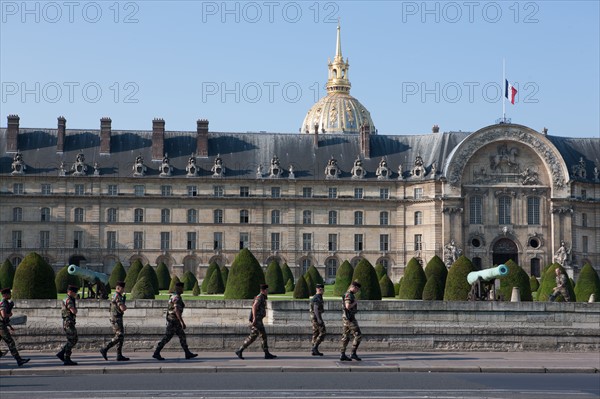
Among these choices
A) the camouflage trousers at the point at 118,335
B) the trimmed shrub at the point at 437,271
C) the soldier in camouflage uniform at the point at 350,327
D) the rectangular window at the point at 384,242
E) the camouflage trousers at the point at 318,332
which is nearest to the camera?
the camouflage trousers at the point at 118,335

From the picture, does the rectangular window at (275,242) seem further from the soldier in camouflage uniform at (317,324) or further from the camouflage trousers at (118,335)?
the camouflage trousers at (118,335)

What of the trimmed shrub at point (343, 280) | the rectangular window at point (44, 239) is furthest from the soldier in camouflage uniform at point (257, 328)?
the rectangular window at point (44, 239)

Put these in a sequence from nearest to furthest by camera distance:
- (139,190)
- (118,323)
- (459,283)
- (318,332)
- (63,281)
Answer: (118,323) < (318,332) < (459,283) < (63,281) < (139,190)

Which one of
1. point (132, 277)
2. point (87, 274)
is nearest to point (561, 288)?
point (87, 274)

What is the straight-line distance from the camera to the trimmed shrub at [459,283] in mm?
40438

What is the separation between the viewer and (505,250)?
76.5 m

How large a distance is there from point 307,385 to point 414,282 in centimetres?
2913

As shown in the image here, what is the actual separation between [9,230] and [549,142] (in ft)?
132

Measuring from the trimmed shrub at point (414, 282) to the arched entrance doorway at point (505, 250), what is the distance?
28.9m

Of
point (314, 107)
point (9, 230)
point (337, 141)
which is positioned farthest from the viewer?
point (314, 107)

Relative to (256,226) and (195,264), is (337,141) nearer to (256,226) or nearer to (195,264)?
(256,226)

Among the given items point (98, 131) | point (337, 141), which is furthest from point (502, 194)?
point (98, 131)

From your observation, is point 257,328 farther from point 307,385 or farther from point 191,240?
point 191,240

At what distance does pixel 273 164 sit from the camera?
78.1 m
